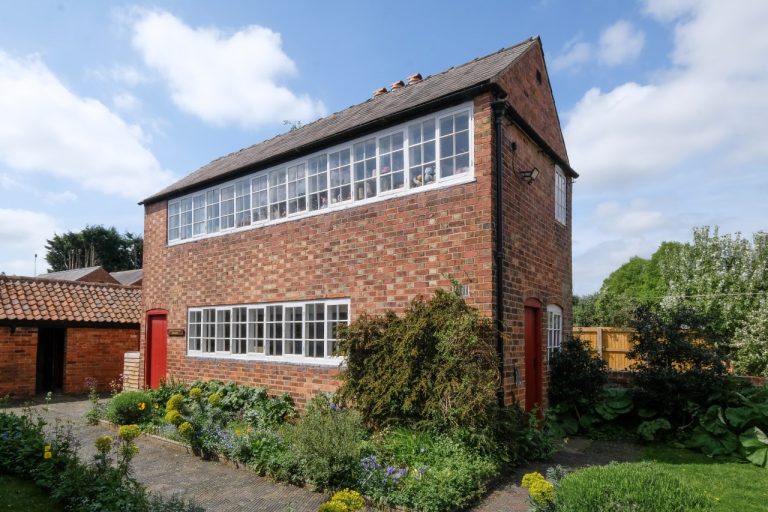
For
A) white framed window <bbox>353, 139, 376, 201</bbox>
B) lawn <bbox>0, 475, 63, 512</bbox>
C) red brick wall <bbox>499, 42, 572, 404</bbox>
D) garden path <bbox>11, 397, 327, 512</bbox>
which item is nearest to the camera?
lawn <bbox>0, 475, 63, 512</bbox>

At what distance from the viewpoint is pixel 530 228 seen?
923 centimetres

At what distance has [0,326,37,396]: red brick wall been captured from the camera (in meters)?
14.5

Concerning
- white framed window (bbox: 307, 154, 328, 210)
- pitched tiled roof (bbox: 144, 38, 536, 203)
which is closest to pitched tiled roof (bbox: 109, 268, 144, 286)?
pitched tiled roof (bbox: 144, 38, 536, 203)

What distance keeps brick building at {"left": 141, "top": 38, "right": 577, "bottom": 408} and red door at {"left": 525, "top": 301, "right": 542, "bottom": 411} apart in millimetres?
37

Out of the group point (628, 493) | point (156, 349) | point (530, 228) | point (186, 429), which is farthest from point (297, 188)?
point (628, 493)

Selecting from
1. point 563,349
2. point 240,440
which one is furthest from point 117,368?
point 563,349

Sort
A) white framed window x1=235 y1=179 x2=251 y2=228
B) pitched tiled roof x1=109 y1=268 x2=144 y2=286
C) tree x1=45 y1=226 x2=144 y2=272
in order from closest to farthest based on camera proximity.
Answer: white framed window x1=235 y1=179 x2=251 y2=228, pitched tiled roof x1=109 y1=268 x2=144 y2=286, tree x1=45 y1=226 x2=144 y2=272

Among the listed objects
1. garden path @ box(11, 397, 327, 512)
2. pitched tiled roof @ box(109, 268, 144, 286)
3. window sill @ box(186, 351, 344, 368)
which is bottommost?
garden path @ box(11, 397, 327, 512)

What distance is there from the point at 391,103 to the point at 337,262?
347 centimetres

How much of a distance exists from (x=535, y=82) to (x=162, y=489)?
378 inches

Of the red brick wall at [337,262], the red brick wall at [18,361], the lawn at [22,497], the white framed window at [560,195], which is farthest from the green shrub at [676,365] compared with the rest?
the red brick wall at [18,361]

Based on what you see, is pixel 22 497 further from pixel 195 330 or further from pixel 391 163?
pixel 195 330

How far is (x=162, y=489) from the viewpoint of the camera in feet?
21.9

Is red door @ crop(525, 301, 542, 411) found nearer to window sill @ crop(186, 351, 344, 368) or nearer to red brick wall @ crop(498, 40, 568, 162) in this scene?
window sill @ crop(186, 351, 344, 368)
